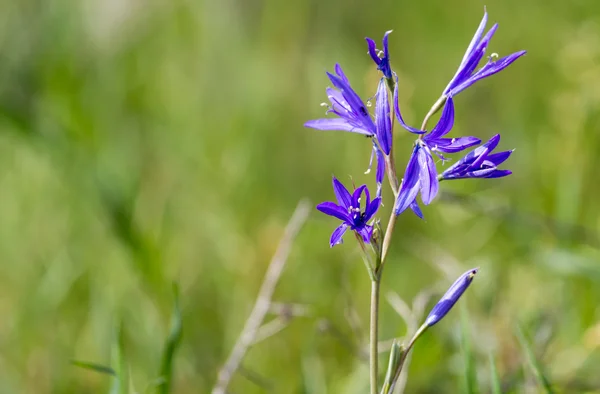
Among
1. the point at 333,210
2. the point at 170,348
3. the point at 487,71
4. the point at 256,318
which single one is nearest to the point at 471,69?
the point at 487,71

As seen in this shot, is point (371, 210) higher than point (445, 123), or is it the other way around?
point (445, 123)

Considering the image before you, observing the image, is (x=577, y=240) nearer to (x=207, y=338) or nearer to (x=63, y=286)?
(x=207, y=338)

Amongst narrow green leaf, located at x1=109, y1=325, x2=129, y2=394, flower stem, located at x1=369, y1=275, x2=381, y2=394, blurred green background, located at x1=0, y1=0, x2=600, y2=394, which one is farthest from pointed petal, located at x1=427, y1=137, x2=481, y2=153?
narrow green leaf, located at x1=109, y1=325, x2=129, y2=394

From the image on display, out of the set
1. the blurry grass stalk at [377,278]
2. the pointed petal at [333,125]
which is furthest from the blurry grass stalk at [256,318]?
the pointed petal at [333,125]

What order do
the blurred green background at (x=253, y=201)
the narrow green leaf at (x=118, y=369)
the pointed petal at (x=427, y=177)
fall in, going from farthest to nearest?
the blurred green background at (x=253, y=201) → the narrow green leaf at (x=118, y=369) → the pointed petal at (x=427, y=177)

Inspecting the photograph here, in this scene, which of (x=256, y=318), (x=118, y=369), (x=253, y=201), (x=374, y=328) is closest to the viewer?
(x=374, y=328)

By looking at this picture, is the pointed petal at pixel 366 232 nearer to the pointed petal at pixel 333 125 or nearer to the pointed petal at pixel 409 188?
the pointed petal at pixel 409 188

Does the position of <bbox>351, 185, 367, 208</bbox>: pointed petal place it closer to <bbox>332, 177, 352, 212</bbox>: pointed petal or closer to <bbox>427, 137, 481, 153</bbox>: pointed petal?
<bbox>332, 177, 352, 212</bbox>: pointed petal

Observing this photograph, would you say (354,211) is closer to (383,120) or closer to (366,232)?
(366,232)
